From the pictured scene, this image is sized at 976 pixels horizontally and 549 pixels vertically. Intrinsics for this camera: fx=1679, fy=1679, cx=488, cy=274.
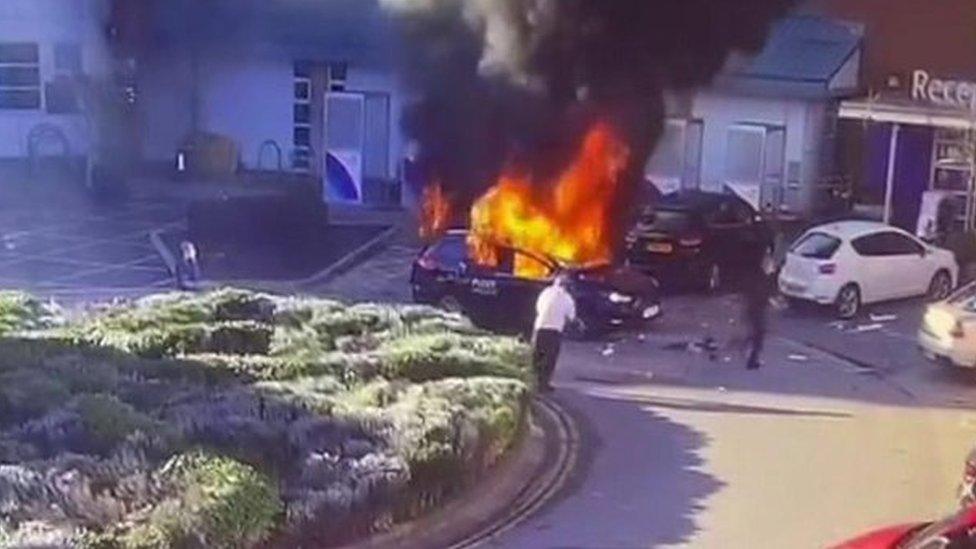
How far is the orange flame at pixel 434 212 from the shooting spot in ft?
76.3

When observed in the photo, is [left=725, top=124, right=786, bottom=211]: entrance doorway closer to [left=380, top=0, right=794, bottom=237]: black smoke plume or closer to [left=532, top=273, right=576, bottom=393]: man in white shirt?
[left=380, top=0, right=794, bottom=237]: black smoke plume

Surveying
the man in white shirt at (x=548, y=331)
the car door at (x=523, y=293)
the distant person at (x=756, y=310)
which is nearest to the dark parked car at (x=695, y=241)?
the distant person at (x=756, y=310)

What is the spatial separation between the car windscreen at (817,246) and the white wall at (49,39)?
12.9 metres

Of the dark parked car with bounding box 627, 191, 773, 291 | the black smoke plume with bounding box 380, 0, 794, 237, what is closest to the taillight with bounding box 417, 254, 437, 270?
the black smoke plume with bounding box 380, 0, 794, 237

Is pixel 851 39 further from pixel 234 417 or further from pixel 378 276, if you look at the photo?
pixel 234 417

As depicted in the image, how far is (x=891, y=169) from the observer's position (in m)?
24.8

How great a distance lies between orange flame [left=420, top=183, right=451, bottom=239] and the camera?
76.3 ft

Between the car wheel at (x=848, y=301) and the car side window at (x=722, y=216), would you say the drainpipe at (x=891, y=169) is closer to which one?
the car side window at (x=722, y=216)

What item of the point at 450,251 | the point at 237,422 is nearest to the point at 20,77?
Result: the point at 450,251

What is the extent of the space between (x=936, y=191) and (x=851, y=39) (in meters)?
2.61

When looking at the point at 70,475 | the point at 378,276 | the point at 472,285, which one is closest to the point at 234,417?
the point at 70,475

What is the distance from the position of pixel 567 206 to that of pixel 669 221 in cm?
135

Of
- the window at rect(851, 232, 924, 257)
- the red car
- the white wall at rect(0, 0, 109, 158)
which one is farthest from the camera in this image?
the white wall at rect(0, 0, 109, 158)

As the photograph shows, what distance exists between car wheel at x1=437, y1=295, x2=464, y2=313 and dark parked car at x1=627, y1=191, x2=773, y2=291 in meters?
3.10
